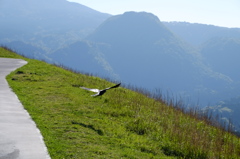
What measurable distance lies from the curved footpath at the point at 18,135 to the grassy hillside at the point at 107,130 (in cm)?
26

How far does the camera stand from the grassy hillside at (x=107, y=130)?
7.65 m

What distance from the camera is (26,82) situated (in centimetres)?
1672

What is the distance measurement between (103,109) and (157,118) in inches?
103

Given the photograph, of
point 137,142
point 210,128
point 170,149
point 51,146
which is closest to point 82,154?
point 51,146

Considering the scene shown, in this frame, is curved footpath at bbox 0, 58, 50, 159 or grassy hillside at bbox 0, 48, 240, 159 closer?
curved footpath at bbox 0, 58, 50, 159

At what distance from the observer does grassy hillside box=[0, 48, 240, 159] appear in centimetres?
765

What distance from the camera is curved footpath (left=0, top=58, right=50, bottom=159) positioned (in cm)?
641

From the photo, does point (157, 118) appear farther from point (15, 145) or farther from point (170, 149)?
point (15, 145)

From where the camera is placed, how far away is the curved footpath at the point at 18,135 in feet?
21.0

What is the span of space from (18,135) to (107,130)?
10.2 ft

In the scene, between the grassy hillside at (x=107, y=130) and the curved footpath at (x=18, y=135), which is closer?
the curved footpath at (x=18, y=135)

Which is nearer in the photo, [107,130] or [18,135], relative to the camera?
[18,135]

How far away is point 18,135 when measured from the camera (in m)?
7.57

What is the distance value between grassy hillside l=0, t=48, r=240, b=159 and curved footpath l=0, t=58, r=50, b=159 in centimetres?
26
